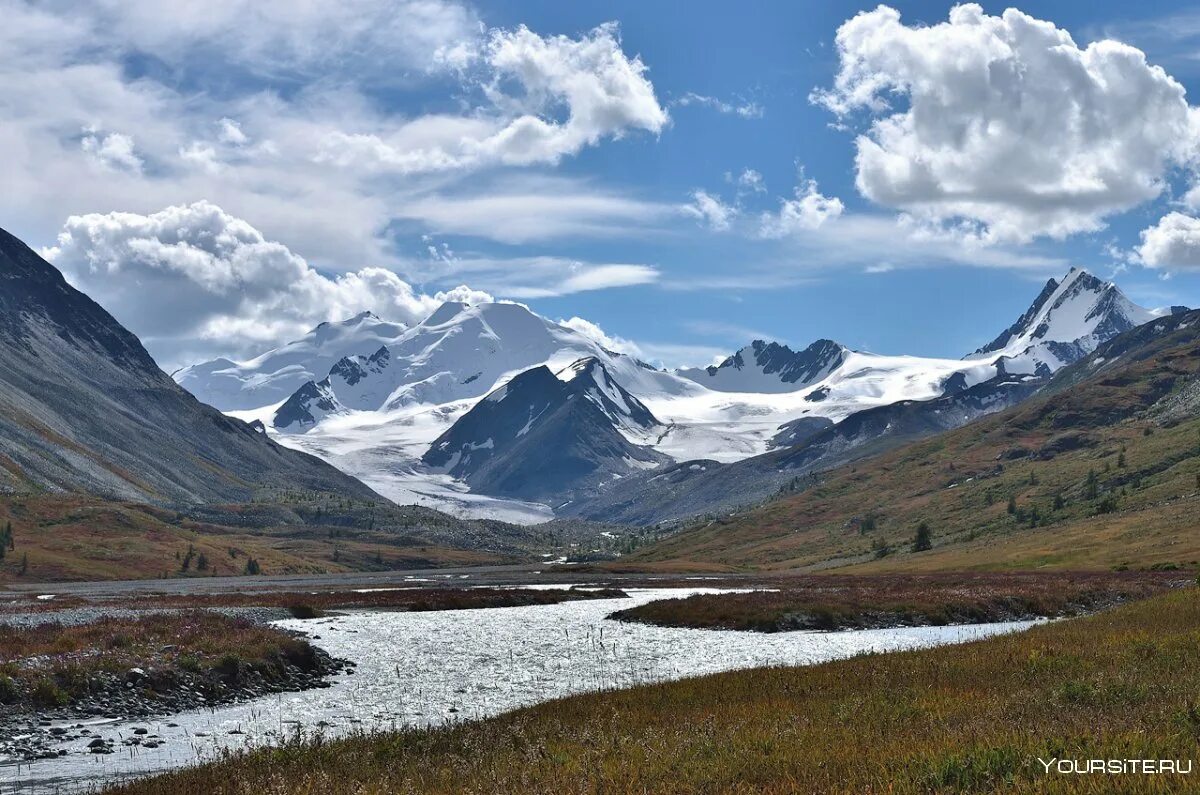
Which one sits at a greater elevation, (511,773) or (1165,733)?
(1165,733)

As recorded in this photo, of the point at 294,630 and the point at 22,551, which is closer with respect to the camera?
the point at 294,630

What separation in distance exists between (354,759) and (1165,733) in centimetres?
1645

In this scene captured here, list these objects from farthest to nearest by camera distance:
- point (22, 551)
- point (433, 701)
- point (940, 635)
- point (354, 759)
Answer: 1. point (22, 551)
2. point (940, 635)
3. point (433, 701)
4. point (354, 759)

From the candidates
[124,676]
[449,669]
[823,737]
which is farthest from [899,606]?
[823,737]

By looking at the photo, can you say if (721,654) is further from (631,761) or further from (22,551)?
(22,551)

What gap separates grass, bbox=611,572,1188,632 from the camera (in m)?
72.9

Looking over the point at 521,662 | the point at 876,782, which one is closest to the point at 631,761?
the point at 876,782

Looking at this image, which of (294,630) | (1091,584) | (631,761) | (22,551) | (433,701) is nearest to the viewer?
(631,761)

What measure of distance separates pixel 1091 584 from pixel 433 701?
68.1 metres

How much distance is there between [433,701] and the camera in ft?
128

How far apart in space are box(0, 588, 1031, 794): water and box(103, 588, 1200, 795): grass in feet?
15.4

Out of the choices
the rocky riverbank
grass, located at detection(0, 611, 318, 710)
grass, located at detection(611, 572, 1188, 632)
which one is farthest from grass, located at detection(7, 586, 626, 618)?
the rocky riverbank

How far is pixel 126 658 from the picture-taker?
138 feet

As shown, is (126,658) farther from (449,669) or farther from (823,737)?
(823,737)
